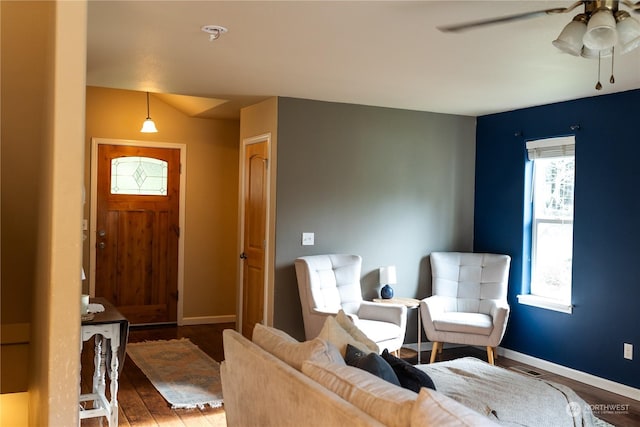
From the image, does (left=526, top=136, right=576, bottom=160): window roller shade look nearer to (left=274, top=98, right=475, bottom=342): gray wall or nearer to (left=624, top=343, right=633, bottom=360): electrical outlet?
(left=274, top=98, right=475, bottom=342): gray wall

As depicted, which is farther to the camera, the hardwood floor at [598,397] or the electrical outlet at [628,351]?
the electrical outlet at [628,351]

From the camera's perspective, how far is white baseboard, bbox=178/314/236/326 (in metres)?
7.22

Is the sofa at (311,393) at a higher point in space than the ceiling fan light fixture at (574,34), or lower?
lower

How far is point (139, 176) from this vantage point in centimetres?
697

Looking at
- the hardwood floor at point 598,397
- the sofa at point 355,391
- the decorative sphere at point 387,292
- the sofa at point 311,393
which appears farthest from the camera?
the decorative sphere at point 387,292

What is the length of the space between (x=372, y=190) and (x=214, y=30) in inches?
113

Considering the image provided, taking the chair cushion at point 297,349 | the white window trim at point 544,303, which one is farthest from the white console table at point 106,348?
the white window trim at point 544,303

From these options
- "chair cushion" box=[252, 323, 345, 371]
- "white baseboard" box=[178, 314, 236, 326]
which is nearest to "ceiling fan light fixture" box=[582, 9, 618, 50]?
"chair cushion" box=[252, 323, 345, 371]

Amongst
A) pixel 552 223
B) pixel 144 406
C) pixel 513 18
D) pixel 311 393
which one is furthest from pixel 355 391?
pixel 552 223

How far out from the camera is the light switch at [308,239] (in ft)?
18.3

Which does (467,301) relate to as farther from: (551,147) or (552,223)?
(551,147)

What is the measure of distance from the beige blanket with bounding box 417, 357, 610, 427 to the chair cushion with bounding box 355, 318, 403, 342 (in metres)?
1.39

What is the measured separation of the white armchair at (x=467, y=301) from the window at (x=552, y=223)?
0.31m

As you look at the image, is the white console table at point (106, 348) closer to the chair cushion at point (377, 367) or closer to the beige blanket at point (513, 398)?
the chair cushion at point (377, 367)
